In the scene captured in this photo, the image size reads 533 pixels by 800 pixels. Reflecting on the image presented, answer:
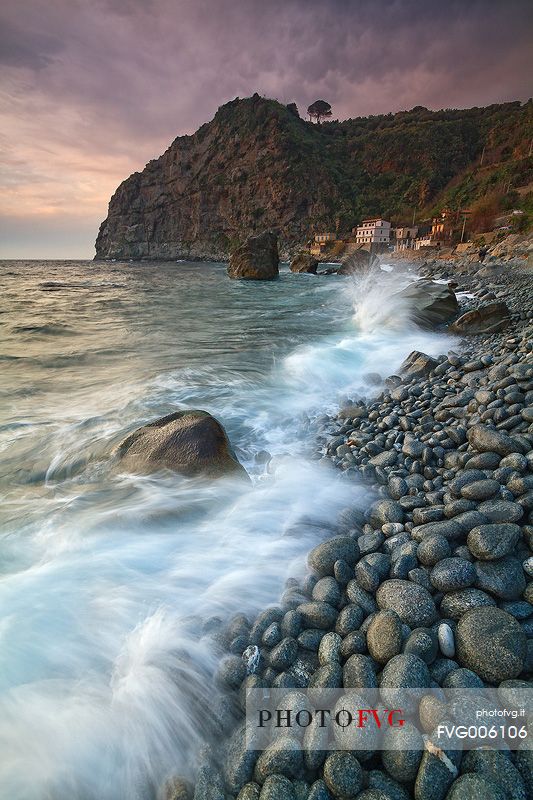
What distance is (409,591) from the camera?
7.31 feet

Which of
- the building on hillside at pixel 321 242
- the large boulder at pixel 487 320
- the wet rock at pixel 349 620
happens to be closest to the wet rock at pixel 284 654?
the wet rock at pixel 349 620

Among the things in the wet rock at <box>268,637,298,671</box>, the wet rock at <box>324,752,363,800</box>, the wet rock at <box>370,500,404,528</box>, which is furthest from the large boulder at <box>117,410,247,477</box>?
the wet rock at <box>324,752,363,800</box>

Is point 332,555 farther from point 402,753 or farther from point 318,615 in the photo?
point 402,753

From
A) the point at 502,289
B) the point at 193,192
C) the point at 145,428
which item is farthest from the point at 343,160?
the point at 145,428

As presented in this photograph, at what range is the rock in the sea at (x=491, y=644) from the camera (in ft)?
5.84

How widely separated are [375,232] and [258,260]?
41.0 m

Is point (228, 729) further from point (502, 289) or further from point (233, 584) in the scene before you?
point (502, 289)

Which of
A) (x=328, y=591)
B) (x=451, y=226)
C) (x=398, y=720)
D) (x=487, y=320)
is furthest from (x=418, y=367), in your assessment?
(x=451, y=226)

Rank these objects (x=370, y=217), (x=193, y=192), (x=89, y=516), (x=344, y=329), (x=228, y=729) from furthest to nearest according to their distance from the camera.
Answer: (x=193, y=192) → (x=370, y=217) → (x=344, y=329) → (x=89, y=516) → (x=228, y=729)

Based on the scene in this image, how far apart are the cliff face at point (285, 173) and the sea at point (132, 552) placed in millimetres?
86019

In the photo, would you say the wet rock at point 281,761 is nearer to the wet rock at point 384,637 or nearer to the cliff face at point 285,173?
the wet rock at point 384,637

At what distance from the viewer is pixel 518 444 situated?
329cm

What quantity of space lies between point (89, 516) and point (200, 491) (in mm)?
1232

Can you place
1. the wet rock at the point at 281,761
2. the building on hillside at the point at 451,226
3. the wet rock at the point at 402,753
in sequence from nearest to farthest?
1. the wet rock at the point at 402,753
2. the wet rock at the point at 281,761
3. the building on hillside at the point at 451,226
